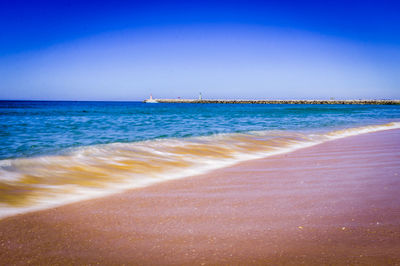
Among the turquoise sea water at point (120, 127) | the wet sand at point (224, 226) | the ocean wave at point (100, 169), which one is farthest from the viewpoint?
the turquoise sea water at point (120, 127)

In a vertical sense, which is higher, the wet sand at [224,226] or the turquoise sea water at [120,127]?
the turquoise sea water at [120,127]

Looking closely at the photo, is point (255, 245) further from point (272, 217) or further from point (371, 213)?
point (371, 213)

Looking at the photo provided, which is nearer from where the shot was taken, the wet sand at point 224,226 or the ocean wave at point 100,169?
the wet sand at point 224,226

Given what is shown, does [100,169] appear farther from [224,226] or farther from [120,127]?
[120,127]

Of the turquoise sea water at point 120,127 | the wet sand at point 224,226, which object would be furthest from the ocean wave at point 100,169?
the turquoise sea water at point 120,127

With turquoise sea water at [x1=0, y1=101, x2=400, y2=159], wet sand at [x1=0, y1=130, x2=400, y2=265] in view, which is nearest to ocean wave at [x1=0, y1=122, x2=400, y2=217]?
wet sand at [x1=0, y1=130, x2=400, y2=265]

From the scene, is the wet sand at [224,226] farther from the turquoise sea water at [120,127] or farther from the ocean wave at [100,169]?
the turquoise sea water at [120,127]

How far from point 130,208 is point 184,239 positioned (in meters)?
0.93

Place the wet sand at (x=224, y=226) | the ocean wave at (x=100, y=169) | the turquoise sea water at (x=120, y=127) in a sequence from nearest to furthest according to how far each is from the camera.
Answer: the wet sand at (x=224, y=226)
the ocean wave at (x=100, y=169)
the turquoise sea water at (x=120, y=127)

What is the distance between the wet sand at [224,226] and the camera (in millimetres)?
1889

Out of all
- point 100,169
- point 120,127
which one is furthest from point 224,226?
point 120,127

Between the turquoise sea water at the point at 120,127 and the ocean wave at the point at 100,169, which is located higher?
the turquoise sea water at the point at 120,127

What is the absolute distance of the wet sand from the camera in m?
1.89

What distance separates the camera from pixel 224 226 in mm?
2352
